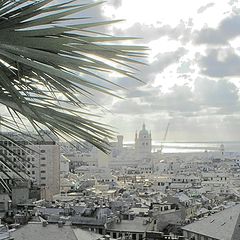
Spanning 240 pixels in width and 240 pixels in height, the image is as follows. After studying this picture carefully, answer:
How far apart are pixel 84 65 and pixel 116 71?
0.14m

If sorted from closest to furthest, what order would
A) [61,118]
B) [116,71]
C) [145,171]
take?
1. [116,71]
2. [61,118]
3. [145,171]

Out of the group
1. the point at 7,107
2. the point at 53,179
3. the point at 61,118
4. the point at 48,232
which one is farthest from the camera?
the point at 53,179

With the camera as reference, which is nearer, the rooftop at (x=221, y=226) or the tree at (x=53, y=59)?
the tree at (x=53, y=59)

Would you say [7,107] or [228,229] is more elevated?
[7,107]

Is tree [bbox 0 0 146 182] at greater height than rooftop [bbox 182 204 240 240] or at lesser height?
greater

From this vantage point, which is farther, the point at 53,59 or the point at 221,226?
the point at 221,226

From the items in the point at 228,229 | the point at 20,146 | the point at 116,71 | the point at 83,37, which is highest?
the point at 83,37

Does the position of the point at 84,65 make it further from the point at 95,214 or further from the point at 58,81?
the point at 95,214

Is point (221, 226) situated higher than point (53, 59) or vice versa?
point (53, 59)

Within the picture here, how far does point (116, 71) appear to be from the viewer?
7.40 feet

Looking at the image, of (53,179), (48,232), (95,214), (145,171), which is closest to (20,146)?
(48,232)

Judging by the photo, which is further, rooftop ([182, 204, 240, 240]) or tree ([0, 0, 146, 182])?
rooftop ([182, 204, 240, 240])

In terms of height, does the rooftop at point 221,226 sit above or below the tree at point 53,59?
below

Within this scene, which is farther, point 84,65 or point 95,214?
Answer: point 95,214
